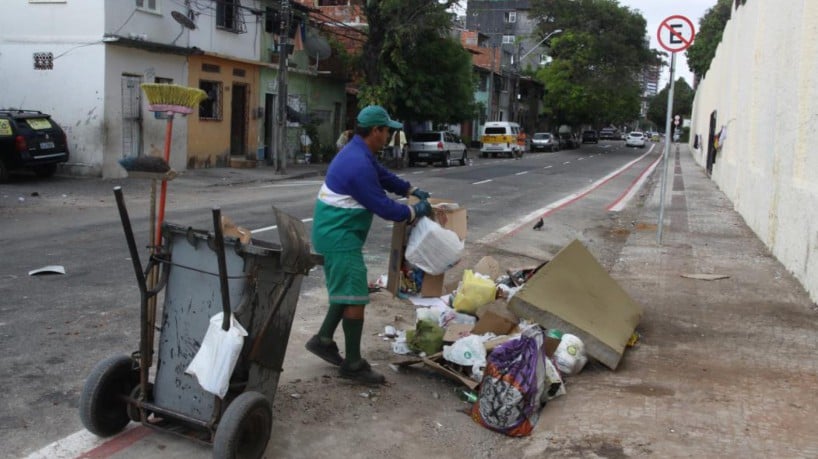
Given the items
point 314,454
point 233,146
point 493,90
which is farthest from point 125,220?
point 493,90

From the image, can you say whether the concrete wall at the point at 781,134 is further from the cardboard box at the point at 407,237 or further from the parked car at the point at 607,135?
the parked car at the point at 607,135

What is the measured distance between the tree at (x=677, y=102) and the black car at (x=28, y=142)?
91.4 metres

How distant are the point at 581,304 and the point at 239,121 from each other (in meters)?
22.6

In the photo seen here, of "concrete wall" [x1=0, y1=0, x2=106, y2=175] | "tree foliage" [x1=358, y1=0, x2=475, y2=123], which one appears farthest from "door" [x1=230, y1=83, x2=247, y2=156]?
"concrete wall" [x1=0, y1=0, x2=106, y2=175]

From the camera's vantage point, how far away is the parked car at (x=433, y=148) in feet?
104

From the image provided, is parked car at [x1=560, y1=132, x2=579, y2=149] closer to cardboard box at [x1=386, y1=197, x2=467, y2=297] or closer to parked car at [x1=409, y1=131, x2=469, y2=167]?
parked car at [x1=409, y1=131, x2=469, y2=167]

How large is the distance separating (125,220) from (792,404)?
394cm

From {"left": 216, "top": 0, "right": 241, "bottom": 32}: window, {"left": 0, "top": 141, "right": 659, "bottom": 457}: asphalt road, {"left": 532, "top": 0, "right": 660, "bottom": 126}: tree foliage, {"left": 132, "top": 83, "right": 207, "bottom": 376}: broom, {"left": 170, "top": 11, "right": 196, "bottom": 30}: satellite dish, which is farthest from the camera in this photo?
{"left": 532, "top": 0, "right": 660, "bottom": 126}: tree foliage

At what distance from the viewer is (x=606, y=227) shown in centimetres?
1398

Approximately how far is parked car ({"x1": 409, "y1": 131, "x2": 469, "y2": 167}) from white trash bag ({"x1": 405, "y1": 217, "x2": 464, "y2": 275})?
26472mm

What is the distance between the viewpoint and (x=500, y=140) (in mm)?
42375

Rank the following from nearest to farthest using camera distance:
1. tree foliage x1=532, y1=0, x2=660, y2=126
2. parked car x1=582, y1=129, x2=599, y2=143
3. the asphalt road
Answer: the asphalt road, tree foliage x1=532, y1=0, x2=660, y2=126, parked car x1=582, y1=129, x2=599, y2=143

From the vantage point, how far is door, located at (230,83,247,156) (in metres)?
26.5

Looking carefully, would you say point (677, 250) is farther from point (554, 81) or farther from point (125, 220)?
point (554, 81)
